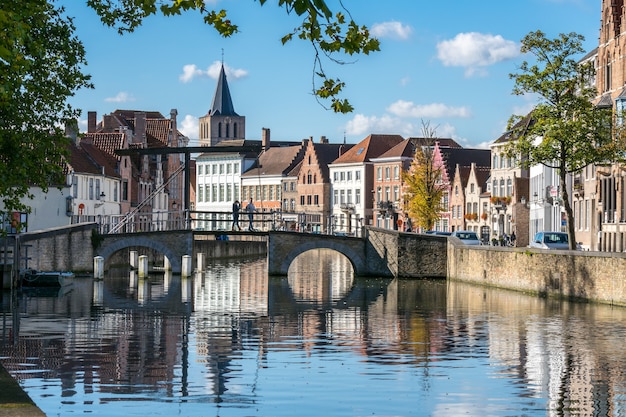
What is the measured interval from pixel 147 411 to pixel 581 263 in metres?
27.0

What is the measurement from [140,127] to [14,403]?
8630cm

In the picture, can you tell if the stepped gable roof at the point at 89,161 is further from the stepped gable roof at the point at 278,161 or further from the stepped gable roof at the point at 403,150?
the stepped gable roof at the point at 278,161

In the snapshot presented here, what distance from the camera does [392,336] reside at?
33188 millimetres

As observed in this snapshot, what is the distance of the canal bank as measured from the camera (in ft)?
46.7

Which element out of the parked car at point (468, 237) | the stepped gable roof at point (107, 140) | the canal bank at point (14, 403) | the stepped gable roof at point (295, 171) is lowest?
the canal bank at point (14, 403)

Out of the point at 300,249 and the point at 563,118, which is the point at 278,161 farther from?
the point at 563,118

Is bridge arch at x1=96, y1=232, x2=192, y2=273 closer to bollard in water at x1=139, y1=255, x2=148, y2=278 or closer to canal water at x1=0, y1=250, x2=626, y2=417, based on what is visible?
bollard in water at x1=139, y1=255, x2=148, y2=278

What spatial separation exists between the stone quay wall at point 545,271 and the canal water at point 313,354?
765mm

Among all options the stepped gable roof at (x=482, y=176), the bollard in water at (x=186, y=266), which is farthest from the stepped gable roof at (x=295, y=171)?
the bollard in water at (x=186, y=266)

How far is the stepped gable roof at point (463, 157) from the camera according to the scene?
397 ft

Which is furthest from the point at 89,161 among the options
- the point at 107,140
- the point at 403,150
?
the point at 403,150

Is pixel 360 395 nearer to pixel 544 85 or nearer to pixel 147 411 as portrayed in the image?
pixel 147 411

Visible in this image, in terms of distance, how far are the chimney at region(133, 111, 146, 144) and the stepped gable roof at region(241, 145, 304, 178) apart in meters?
49.1

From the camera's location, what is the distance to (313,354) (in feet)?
93.0
